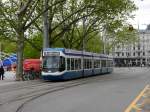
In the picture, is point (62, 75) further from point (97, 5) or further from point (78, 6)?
point (78, 6)

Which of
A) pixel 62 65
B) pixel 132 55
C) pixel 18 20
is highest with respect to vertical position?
pixel 132 55

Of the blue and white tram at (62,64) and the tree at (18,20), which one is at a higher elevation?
the tree at (18,20)

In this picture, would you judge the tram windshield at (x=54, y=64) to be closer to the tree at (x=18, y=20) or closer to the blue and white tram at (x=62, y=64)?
the blue and white tram at (x=62, y=64)

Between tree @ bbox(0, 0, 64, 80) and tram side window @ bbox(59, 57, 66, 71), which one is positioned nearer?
tram side window @ bbox(59, 57, 66, 71)

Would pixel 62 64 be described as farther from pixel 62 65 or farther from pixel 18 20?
pixel 18 20

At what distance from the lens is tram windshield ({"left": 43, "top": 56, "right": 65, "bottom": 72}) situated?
42.0 metres

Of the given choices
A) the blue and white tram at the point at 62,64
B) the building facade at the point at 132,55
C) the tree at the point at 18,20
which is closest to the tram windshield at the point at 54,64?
the blue and white tram at the point at 62,64

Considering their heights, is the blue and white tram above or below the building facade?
below

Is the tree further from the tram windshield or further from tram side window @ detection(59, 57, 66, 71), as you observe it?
tram side window @ detection(59, 57, 66, 71)

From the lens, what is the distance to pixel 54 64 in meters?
42.2

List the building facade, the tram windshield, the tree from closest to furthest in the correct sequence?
the tram windshield < the tree < the building facade

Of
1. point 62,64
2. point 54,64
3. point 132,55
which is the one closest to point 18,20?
point 54,64

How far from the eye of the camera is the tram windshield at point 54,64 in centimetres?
4203

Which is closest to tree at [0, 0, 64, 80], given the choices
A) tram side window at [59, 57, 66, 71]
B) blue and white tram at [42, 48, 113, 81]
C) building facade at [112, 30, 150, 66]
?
blue and white tram at [42, 48, 113, 81]
